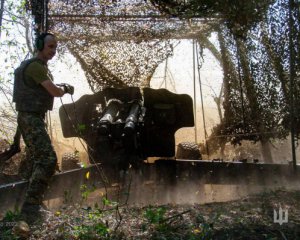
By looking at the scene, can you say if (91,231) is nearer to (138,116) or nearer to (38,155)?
(38,155)

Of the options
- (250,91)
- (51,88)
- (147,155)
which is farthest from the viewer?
(250,91)

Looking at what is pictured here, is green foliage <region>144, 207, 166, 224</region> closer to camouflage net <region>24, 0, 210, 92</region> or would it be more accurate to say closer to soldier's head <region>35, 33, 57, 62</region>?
soldier's head <region>35, 33, 57, 62</region>

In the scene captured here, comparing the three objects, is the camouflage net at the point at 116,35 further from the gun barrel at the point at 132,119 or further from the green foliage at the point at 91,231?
the green foliage at the point at 91,231

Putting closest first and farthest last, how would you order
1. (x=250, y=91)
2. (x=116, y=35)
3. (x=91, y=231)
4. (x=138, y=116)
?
(x=91, y=231) < (x=138, y=116) < (x=250, y=91) < (x=116, y=35)

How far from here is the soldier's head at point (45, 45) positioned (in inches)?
206

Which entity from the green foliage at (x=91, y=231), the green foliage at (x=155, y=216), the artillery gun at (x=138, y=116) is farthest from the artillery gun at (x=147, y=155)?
the green foliage at (x=91, y=231)

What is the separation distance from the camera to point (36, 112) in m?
5.31

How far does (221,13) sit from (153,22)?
142 cm

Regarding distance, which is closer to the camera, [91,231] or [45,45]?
[91,231]

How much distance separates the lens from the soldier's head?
5.24 metres

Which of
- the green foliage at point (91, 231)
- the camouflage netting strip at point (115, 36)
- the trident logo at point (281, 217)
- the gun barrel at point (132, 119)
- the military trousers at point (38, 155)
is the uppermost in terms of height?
the camouflage netting strip at point (115, 36)

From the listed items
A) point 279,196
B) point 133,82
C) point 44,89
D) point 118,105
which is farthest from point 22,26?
point 279,196

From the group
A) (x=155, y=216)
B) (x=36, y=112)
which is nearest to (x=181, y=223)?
(x=155, y=216)

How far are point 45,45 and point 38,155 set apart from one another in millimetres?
1335
